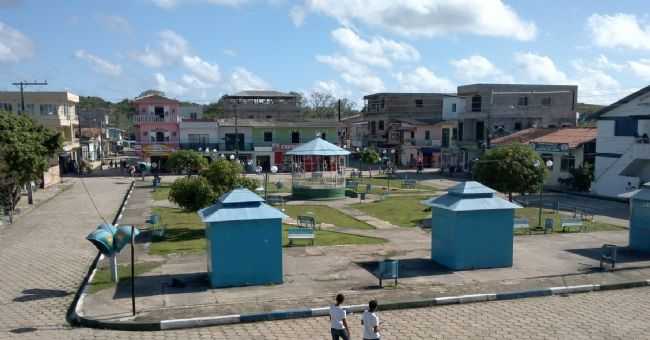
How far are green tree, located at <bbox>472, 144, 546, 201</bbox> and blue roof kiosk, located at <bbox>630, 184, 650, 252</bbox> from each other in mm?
6451

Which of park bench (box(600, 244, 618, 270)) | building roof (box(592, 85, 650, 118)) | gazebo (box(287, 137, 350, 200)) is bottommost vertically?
park bench (box(600, 244, 618, 270))

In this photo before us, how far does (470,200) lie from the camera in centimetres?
1717

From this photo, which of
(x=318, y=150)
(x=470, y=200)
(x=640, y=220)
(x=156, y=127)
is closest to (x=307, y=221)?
(x=470, y=200)

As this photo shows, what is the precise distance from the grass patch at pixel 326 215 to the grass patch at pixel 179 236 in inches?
212

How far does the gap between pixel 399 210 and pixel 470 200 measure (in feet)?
42.7

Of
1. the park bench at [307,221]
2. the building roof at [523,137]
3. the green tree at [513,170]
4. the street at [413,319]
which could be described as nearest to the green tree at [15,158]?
the street at [413,319]

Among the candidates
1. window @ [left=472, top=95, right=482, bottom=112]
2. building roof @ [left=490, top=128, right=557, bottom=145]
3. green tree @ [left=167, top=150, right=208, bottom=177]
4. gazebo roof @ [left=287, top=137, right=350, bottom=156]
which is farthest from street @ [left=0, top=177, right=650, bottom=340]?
window @ [left=472, top=95, right=482, bottom=112]

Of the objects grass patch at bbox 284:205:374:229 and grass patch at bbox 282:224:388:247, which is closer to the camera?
grass patch at bbox 282:224:388:247

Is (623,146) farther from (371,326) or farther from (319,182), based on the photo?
(371,326)

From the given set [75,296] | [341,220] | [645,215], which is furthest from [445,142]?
[75,296]

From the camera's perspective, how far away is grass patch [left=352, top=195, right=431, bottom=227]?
2695 centimetres

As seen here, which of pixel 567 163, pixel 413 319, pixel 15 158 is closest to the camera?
pixel 413 319

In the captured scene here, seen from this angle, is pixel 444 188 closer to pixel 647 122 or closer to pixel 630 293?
pixel 647 122

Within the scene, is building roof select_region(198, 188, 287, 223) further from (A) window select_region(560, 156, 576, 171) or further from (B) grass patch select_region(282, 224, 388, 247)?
(A) window select_region(560, 156, 576, 171)
